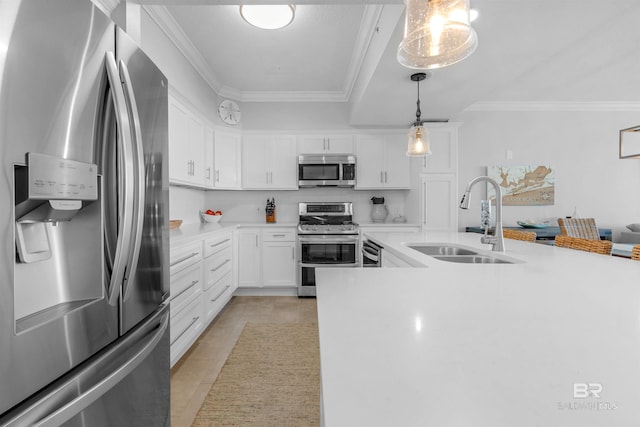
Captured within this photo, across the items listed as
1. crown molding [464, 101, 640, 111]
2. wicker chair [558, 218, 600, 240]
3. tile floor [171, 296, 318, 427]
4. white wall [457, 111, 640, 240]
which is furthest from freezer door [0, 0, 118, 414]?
wicker chair [558, 218, 600, 240]

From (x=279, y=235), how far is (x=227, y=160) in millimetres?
1185

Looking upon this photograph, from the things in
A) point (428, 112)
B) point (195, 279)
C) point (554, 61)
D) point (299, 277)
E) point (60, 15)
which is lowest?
point (299, 277)

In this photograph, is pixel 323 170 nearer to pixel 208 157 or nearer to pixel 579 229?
pixel 208 157

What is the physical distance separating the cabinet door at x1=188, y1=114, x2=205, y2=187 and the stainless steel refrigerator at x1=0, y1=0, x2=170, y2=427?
85.6 inches

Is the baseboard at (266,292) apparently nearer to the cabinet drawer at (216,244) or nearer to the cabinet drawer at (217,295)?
the cabinet drawer at (217,295)

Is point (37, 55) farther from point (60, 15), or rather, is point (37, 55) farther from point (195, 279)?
point (195, 279)

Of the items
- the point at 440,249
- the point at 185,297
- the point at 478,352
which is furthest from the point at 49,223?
the point at 440,249

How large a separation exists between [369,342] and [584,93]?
5277 millimetres

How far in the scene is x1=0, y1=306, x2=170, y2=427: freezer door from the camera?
26.2 inches

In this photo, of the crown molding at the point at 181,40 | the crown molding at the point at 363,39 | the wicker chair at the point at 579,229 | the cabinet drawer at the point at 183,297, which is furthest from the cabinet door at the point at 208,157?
the wicker chair at the point at 579,229

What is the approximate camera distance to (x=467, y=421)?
13.5 inches

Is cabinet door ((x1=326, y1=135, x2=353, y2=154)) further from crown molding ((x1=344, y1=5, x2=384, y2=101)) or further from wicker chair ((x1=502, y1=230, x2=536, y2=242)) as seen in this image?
wicker chair ((x1=502, y1=230, x2=536, y2=242))

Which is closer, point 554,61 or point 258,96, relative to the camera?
point 554,61

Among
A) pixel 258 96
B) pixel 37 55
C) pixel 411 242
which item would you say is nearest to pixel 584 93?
pixel 411 242
